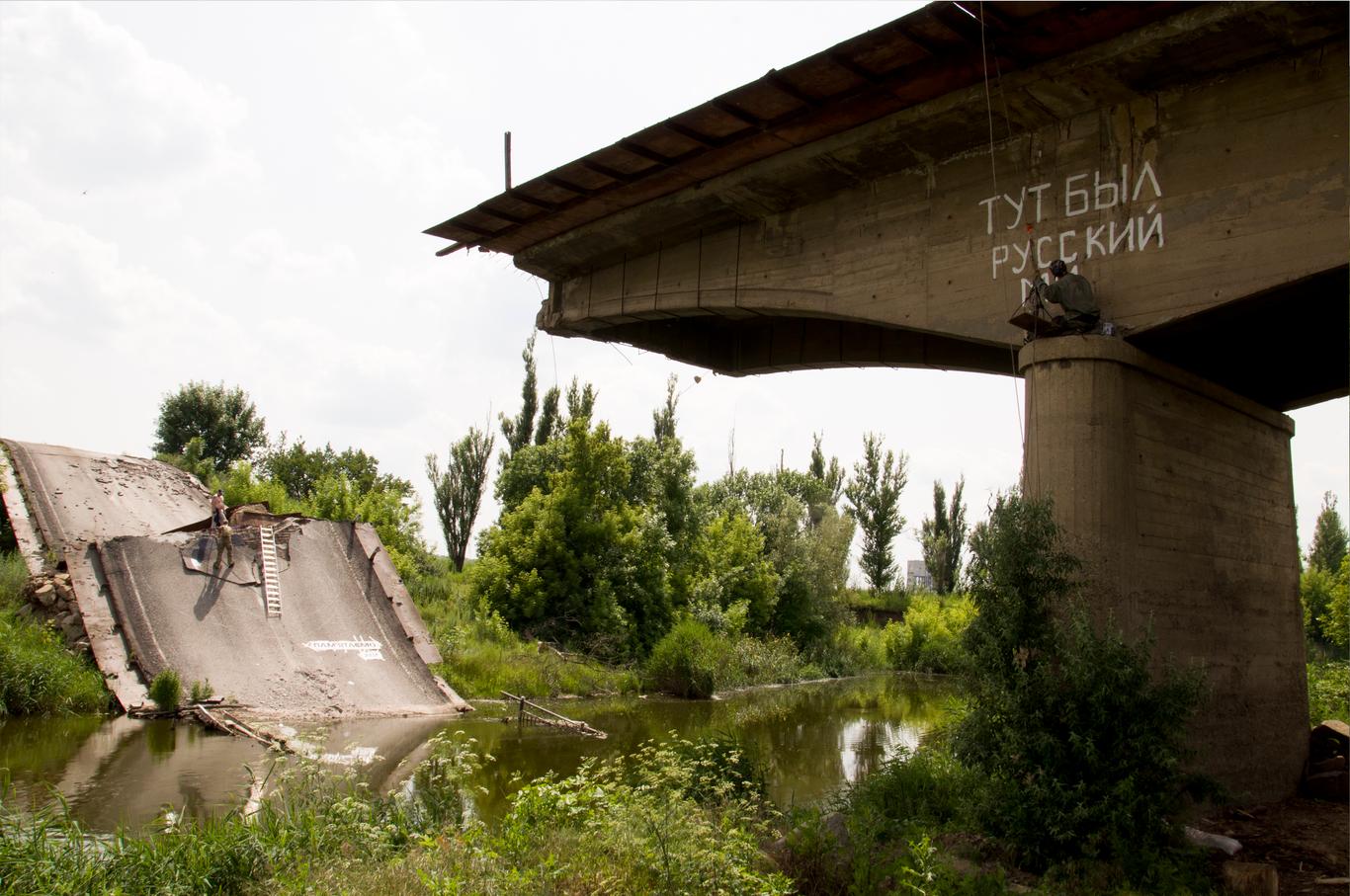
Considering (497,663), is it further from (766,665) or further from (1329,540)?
(1329,540)

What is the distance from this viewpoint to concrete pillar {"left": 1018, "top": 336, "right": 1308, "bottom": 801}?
26.6 ft

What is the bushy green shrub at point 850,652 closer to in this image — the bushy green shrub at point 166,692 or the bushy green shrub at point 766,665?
the bushy green shrub at point 766,665

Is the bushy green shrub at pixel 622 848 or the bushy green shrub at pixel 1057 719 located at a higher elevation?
the bushy green shrub at pixel 1057 719

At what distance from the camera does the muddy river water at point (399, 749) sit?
9133mm

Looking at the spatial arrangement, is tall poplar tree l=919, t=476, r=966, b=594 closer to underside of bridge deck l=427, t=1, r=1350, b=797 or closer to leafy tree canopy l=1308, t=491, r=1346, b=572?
leafy tree canopy l=1308, t=491, r=1346, b=572

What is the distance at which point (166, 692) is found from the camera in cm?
1352

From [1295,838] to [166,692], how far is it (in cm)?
1315

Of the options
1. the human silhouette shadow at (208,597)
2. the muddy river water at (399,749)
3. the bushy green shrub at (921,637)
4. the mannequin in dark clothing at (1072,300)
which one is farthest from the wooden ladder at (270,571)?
the bushy green shrub at (921,637)

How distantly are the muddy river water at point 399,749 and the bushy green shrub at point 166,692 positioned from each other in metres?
0.53

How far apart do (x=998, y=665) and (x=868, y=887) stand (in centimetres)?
208

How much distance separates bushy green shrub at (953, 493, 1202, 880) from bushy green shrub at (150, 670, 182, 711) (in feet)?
35.6

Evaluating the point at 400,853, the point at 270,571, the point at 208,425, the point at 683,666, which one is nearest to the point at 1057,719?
the point at 400,853

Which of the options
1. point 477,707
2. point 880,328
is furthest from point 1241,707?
point 477,707

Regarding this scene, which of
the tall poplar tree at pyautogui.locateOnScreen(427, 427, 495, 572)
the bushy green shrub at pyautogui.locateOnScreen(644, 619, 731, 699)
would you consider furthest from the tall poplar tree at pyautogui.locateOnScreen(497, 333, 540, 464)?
the bushy green shrub at pyautogui.locateOnScreen(644, 619, 731, 699)
